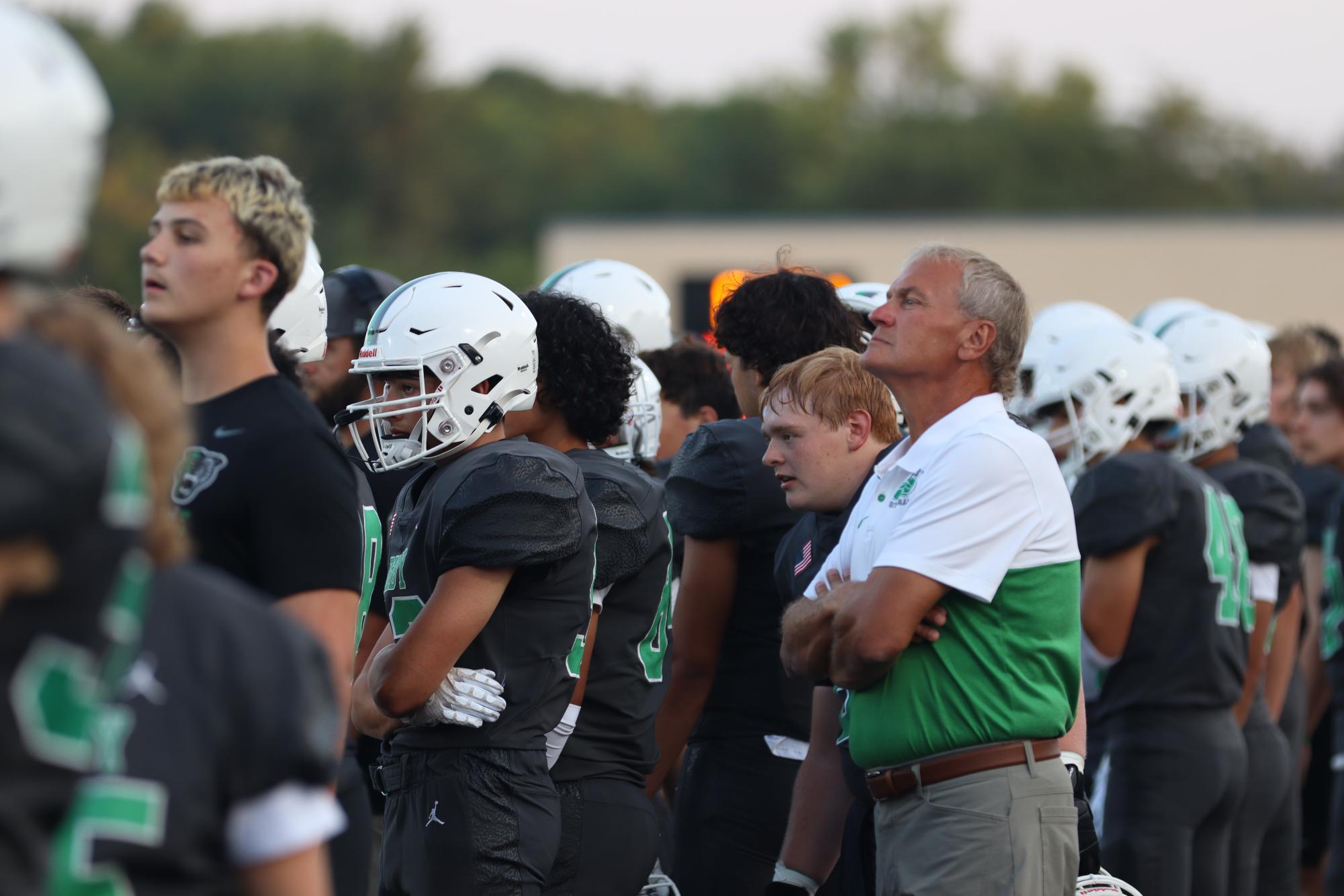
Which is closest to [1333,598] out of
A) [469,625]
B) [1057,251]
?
[469,625]

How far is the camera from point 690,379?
604 cm

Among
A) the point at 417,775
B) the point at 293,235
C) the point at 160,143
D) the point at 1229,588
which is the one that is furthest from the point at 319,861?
the point at 160,143

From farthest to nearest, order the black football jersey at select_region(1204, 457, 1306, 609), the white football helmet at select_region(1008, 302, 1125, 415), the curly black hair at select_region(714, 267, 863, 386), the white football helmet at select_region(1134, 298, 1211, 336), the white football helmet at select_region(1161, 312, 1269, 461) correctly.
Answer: the white football helmet at select_region(1134, 298, 1211, 336), the white football helmet at select_region(1161, 312, 1269, 461), the white football helmet at select_region(1008, 302, 1125, 415), the black football jersey at select_region(1204, 457, 1306, 609), the curly black hair at select_region(714, 267, 863, 386)

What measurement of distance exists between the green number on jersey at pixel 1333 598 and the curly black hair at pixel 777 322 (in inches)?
140

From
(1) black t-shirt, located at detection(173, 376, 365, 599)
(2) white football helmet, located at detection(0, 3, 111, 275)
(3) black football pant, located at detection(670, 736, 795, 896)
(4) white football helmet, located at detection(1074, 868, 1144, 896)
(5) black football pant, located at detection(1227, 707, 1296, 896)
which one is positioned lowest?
(5) black football pant, located at detection(1227, 707, 1296, 896)

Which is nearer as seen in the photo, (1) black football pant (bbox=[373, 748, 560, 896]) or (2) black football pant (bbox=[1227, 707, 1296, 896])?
(1) black football pant (bbox=[373, 748, 560, 896])

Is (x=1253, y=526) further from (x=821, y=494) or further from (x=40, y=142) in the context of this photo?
(x=40, y=142)

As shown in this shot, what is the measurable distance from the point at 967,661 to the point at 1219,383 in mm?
4028

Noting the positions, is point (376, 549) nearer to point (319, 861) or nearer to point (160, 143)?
point (319, 861)

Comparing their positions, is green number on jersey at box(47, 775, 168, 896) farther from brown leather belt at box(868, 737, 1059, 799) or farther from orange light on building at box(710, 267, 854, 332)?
orange light on building at box(710, 267, 854, 332)

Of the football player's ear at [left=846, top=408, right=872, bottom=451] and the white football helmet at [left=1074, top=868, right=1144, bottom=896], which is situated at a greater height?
the football player's ear at [left=846, top=408, right=872, bottom=451]

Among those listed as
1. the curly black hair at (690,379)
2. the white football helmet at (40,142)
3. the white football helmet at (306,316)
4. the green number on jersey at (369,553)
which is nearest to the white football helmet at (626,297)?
the curly black hair at (690,379)

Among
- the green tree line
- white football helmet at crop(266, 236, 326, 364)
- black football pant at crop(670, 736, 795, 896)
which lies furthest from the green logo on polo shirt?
the green tree line

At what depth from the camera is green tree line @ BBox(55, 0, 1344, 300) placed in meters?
56.3
